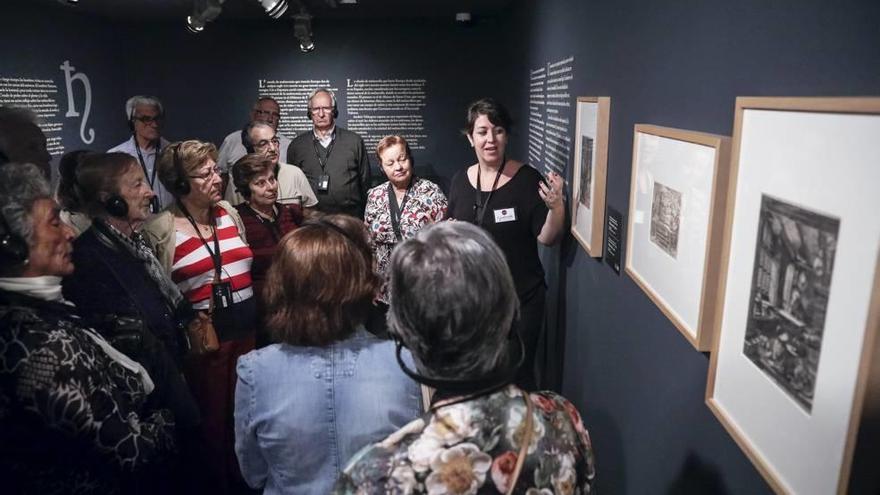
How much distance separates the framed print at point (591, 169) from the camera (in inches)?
84.4

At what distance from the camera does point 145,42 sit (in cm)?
631

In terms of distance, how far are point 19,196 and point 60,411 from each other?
615mm

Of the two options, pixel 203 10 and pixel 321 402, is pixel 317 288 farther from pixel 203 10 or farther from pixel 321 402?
pixel 203 10

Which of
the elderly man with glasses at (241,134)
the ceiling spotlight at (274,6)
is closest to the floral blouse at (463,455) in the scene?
the ceiling spotlight at (274,6)

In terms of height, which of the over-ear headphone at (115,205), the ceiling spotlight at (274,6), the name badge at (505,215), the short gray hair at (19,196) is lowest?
the name badge at (505,215)

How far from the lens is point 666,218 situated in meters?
1.46

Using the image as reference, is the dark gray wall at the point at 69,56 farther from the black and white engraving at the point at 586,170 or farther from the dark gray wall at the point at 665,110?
the black and white engraving at the point at 586,170

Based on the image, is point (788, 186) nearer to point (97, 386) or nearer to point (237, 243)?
point (97, 386)

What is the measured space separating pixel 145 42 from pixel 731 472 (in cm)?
696

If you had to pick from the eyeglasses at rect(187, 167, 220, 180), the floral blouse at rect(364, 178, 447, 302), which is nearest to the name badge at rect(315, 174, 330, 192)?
the floral blouse at rect(364, 178, 447, 302)

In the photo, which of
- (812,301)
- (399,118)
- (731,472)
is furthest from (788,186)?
(399,118)

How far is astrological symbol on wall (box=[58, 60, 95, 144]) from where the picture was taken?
5.12 m

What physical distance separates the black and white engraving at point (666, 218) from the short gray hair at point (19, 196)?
5.56 feet

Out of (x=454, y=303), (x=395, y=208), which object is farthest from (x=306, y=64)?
(x=454, y=303)
